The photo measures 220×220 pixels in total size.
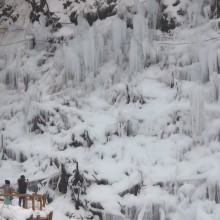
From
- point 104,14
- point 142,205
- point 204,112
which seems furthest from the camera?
point 104,14

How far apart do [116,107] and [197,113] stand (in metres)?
4.53

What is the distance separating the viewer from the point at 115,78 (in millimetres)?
25875

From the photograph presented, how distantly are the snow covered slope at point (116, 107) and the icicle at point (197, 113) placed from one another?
0.13 ft

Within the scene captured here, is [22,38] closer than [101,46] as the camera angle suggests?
No

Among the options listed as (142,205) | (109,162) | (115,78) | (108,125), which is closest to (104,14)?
(115,78)

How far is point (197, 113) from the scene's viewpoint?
21641mm

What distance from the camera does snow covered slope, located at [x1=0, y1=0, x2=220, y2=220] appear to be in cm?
2075

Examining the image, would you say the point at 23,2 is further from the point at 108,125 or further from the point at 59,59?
the point at 108,125

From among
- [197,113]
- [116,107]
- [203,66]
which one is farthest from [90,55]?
[197,113]

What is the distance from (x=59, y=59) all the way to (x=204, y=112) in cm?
880

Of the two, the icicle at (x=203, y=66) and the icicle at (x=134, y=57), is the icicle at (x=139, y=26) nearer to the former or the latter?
the icicle at (x=134, y=57)

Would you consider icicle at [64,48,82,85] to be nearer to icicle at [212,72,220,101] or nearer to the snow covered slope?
the snow covered slope

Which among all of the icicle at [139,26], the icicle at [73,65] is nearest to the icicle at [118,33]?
the icicle at [139,26]

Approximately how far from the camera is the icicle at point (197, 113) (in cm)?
2159
